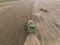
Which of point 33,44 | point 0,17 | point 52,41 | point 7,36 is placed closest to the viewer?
point 33,44

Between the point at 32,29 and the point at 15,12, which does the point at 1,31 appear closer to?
the point at 32,29

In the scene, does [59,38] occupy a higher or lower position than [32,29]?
lower

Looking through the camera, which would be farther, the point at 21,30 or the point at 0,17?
the point at 0,17

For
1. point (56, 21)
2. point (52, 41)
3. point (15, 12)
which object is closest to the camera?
point (52, 41)

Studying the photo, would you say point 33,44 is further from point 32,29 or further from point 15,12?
point 15,12

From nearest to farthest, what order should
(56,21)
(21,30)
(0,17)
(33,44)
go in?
(33,44) → (21,30) → (56,21) → (0,17)

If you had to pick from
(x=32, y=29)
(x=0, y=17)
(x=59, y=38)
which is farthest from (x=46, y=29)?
(x=0, y=17)

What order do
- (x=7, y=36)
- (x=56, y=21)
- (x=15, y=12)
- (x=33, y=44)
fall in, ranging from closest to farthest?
(x=33, y=44) < (x=7, y=36) < (x=56, y=21) < (x=15, y=12)

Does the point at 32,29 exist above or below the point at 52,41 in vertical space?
above

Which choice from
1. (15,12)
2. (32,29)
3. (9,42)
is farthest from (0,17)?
(32,29)
